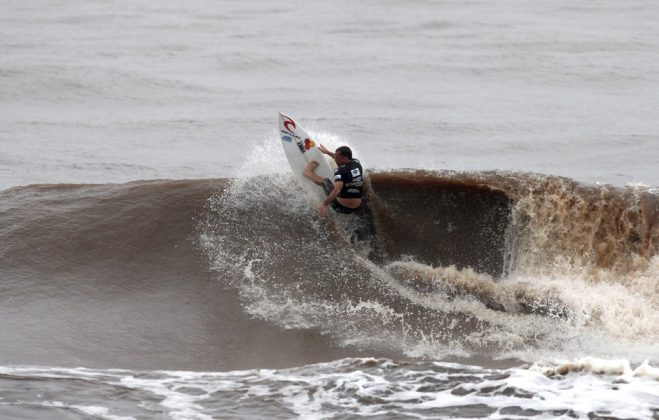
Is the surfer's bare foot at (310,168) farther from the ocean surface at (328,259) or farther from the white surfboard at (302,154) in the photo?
the ocean surface at (328,259)

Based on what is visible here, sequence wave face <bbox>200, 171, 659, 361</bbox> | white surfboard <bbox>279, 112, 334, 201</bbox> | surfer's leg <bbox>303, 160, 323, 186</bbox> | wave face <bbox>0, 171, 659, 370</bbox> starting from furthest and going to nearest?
white surfboard <bbox>279, 112, 334, 201</bbox>, surfer's leg <bbox>303, 160, 323, 186</bbox>, wave face <bbox>200, 171, 659, 361</bbox>, wave face <bbox>0, 171, 659, 370</bbox>

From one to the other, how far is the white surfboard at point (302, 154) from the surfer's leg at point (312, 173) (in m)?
0.06

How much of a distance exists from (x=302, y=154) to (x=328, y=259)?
1.63 meters

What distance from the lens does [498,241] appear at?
12.0m

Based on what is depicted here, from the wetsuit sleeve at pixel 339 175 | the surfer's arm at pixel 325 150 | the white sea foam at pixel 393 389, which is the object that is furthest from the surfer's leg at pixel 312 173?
the white sea foam at pixel 393 389

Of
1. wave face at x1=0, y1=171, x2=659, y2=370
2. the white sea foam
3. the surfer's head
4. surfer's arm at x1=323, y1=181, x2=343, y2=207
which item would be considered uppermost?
the surfer's head

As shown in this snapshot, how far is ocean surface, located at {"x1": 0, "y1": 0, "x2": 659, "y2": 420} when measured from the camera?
26.7 ft

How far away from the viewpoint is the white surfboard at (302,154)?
12.7m

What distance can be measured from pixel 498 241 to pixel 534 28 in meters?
20.1

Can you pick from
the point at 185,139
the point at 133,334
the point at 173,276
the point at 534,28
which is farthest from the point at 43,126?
the point at 534,28

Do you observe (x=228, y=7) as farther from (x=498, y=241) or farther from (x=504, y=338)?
(x=504, y=338)

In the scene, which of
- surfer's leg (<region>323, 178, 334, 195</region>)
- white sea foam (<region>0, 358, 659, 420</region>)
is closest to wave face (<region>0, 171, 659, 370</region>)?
surfer's leg (<region>323, 178, 334, 195</region>)

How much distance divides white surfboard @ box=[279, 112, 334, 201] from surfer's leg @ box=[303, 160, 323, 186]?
0.20 feet

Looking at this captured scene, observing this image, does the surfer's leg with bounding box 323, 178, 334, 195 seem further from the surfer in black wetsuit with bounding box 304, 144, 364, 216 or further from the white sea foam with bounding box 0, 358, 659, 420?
the white sea foam with bounding box 0, 358, 659, 420
